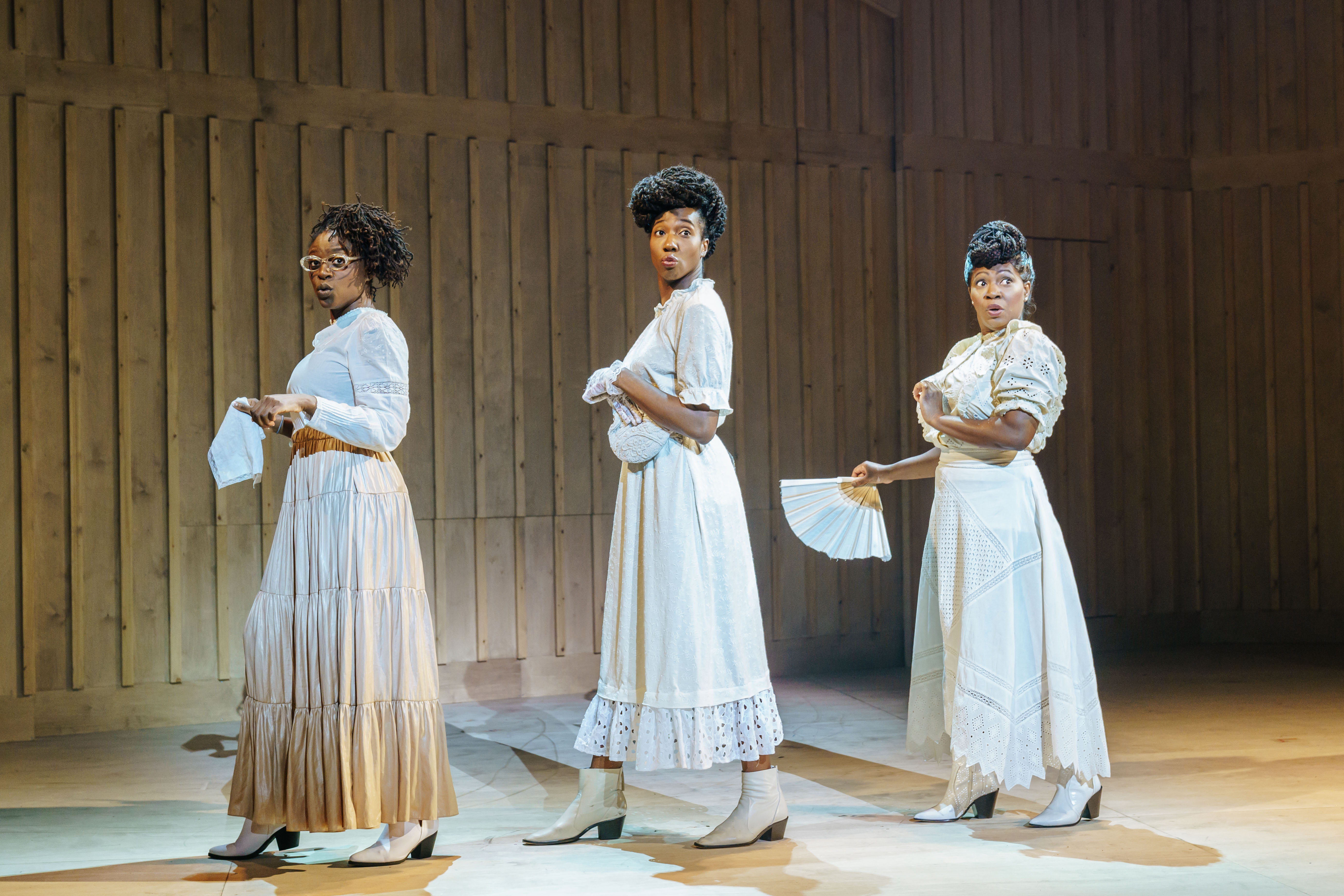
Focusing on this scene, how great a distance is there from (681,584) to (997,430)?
3.18 ft

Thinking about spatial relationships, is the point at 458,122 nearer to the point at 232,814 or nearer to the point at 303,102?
the point at 303,102

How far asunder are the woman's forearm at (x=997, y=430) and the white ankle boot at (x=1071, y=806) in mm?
926

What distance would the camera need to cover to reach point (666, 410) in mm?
→ 3025

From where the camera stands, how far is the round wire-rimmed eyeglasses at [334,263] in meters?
3.05

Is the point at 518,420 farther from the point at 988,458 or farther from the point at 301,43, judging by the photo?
the point at 988,458

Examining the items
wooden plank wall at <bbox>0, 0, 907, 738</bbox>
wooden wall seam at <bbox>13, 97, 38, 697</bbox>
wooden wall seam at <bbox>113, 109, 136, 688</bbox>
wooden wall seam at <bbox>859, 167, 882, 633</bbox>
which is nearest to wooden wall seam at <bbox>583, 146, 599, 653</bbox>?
wooden plank wall at <bbox>0, 0, 907, 738</bbox>

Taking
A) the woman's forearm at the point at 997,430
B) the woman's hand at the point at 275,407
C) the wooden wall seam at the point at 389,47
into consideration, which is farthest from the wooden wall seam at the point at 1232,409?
the woman's hand at the point at 275,407

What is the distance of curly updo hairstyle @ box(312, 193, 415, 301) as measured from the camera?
3.05 metres

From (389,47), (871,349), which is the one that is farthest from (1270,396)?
(389,47)

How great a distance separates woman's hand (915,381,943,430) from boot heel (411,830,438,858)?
1682 millimetres

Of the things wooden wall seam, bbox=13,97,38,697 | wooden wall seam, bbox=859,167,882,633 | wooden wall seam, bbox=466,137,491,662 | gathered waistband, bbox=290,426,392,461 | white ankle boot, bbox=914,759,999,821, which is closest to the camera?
gathered waistband, bbox=290,426,392,461

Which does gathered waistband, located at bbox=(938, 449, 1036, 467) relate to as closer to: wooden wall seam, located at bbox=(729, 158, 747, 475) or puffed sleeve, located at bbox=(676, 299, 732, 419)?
puffed sleeve, located at bbox=(676, 299, 732, 419)

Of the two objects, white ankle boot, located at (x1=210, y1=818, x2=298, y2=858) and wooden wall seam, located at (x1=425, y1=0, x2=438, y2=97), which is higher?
wooden wall seam, located at (x1=425, y1=0, x2=438, y2=97)

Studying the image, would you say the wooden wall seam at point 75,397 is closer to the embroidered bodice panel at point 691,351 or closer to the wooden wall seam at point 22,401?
the wooden wall seam at point 22,401
